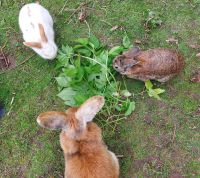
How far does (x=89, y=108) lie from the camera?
4527 millimetres

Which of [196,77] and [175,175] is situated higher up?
[196,77]

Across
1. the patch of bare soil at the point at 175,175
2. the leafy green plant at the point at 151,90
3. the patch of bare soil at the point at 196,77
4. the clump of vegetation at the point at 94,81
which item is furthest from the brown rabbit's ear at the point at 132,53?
the patch of bare soil at the point at 175,175

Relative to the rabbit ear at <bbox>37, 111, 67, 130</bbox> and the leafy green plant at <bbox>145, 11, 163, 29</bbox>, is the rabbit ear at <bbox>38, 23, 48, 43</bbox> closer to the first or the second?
the rabbit ear at <bbox>37, 111, 67, 130</bbox>

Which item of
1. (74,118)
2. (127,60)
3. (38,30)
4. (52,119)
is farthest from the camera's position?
(38,30)

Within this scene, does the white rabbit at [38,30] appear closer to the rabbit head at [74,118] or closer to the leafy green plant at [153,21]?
the rabbit head at [74,118]

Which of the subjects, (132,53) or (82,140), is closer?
(82,140)

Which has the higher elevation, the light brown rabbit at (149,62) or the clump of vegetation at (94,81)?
the light brown rabbit at (149,62)

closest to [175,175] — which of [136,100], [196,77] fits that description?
[136,100]

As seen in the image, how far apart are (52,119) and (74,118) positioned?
235 millimetres

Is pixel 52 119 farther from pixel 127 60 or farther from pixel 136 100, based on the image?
pixel 136 100

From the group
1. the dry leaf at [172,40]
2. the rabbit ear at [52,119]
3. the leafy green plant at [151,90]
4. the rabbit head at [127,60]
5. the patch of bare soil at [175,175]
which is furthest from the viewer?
the dry leaf at [172,40]

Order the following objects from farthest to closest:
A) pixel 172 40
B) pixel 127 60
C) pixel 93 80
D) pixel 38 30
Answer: pixel 172 40, pixel 93 80, pixel 38 30, pixel 127 60

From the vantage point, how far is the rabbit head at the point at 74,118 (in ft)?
14.7

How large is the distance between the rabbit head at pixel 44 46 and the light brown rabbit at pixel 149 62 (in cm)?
74
